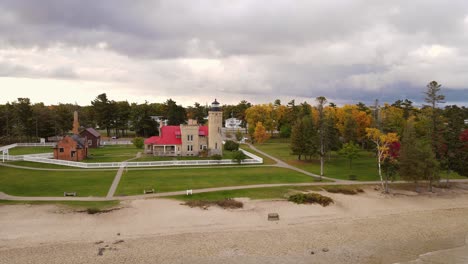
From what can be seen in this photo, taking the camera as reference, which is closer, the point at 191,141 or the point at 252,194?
the point at 252,194

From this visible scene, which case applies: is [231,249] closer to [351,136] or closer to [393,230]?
[393,230]

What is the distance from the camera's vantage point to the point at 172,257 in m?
20.9

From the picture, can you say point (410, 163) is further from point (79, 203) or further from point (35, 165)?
point (35, 165)

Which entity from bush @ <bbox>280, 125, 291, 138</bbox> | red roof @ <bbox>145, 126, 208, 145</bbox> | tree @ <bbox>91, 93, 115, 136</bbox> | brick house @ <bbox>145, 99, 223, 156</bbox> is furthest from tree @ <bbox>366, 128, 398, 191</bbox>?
tree @ <bbox>91, 93, 115, 136</bbox>

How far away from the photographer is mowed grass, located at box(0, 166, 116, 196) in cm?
3328

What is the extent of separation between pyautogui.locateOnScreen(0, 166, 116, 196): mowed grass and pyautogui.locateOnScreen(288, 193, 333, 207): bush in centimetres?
1886

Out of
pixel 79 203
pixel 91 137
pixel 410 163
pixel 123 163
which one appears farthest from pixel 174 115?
pixel 410 163

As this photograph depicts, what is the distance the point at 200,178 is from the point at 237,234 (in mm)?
16321

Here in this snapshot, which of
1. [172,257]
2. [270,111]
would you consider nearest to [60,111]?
[270,111]

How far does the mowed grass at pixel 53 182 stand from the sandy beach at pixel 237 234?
474 cm

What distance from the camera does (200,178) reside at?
4038 cm

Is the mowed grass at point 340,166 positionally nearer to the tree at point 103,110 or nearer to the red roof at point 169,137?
the red roof at point 169,137

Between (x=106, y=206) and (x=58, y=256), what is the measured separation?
858 cm

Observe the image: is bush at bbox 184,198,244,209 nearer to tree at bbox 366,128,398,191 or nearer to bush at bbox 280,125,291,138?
tree at bbox 366,128,398,191
